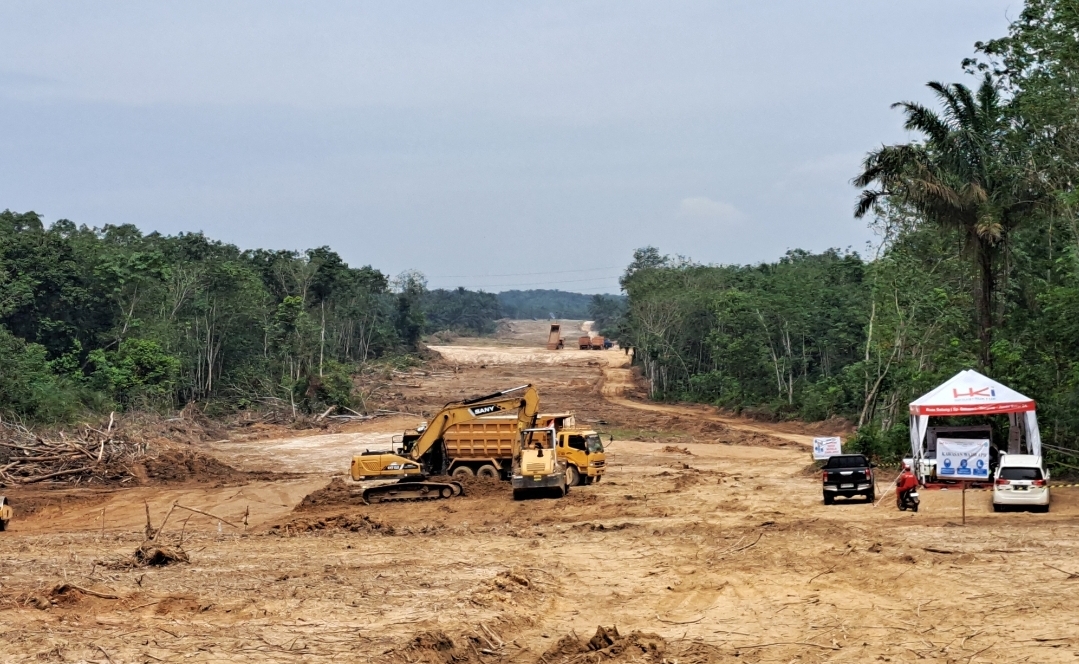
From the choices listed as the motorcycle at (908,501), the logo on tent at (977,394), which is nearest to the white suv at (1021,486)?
the motorcycle at (908,501)

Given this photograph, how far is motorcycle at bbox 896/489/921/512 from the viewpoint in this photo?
2611 centimetres

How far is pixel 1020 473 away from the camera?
998 inches

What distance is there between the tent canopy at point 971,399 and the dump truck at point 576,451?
9.87 metres

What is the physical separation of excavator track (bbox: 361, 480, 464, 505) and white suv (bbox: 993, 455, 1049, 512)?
14221 mm

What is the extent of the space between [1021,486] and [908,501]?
8.53 ft

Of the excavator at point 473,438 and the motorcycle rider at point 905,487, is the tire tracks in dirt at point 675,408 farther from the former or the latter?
the motorcycle rider at point 905,487

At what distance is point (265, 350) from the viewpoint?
65.0 m

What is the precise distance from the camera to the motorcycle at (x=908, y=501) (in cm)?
2611

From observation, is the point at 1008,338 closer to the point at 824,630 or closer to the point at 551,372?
the point at 824,630

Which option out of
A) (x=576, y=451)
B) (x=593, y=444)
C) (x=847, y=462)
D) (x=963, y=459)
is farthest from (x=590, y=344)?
(x=847, y=462)

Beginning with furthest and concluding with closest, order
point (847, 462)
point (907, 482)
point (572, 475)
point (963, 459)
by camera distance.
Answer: point (572, 475)
point (963, 459)
point (847, 462)
point (907, 482)

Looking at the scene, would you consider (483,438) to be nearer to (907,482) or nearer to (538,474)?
(538,474)

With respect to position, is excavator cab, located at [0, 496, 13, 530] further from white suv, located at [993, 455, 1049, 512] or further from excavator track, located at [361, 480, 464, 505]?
white suv, located at [993, 455, 1049, 512]

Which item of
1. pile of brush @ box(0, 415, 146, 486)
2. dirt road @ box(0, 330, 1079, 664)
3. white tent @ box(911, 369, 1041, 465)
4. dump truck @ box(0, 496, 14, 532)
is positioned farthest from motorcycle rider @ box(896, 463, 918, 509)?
pile of brush @ box(0, 415, 146, 486)
